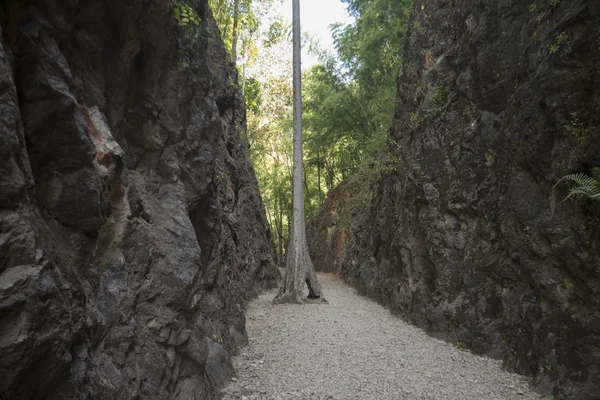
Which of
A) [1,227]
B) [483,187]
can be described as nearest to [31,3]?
[1,227]

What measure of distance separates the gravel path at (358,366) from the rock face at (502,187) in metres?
0.46

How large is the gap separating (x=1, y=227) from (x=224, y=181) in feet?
22.4

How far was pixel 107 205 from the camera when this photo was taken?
9.55 ft

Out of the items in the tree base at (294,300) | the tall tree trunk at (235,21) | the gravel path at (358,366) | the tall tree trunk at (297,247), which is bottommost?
the gravel path at (358,366)

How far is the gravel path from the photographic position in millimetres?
4316

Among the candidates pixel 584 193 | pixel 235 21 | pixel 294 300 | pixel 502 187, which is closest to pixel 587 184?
pixel 584 193

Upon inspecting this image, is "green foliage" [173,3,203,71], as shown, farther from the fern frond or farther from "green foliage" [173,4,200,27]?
the fern frond

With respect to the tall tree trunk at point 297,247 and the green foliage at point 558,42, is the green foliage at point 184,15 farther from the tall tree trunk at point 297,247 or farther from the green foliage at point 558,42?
the tall tree trunk at point 297,247

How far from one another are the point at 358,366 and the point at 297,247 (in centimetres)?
515

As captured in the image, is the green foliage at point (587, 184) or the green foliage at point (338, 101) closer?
the green foliage at point (587, 184)

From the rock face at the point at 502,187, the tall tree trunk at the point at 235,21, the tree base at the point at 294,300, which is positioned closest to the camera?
the rock face at the point at 502,187

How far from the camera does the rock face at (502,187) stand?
3965 millimetres

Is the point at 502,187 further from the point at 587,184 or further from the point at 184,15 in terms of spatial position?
the point at 184,15

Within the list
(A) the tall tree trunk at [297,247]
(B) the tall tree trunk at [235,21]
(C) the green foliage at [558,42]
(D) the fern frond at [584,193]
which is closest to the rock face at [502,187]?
(C) the green foliage at [558,42]
